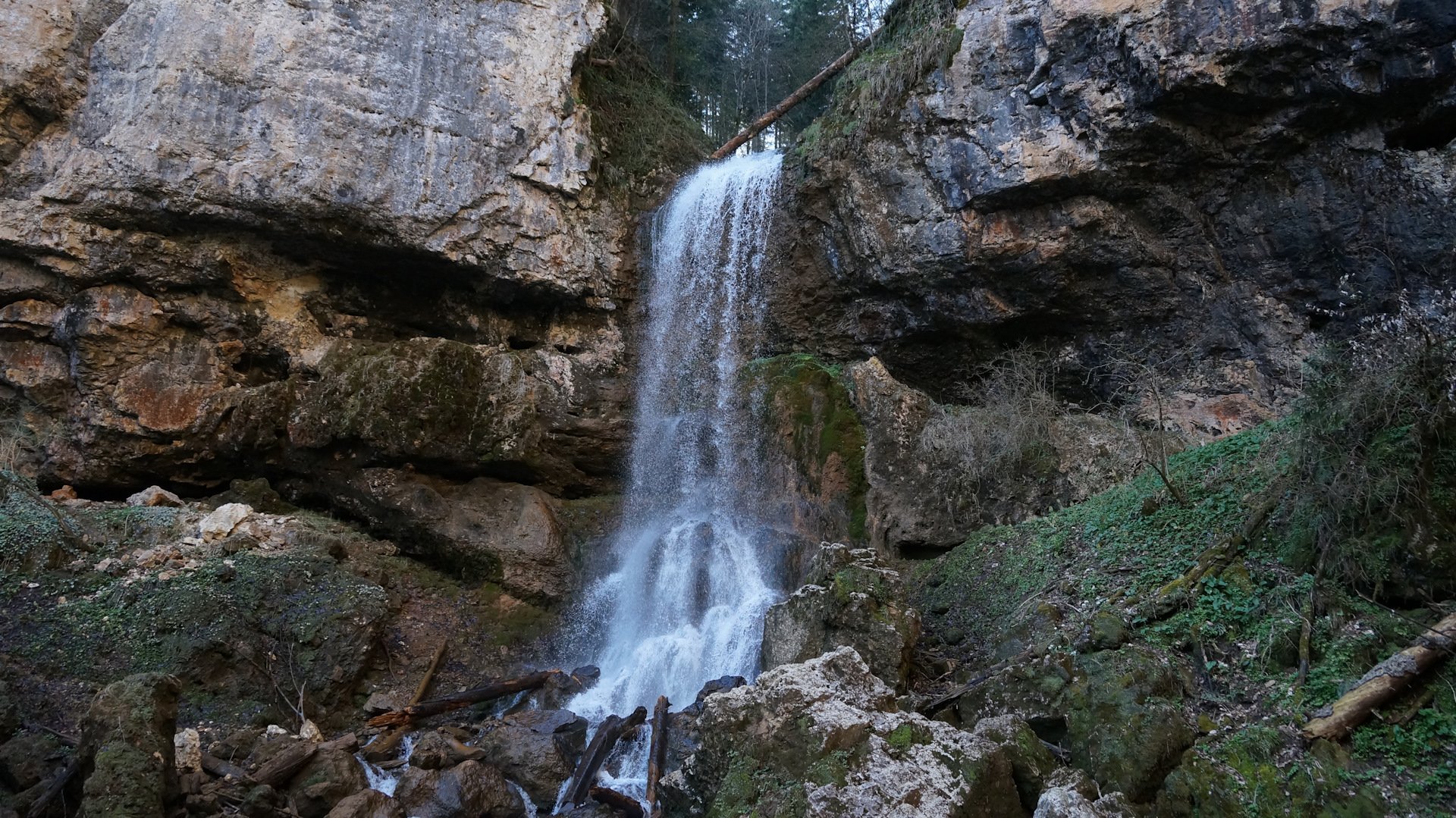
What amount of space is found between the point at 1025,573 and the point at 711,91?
1777 centimetres

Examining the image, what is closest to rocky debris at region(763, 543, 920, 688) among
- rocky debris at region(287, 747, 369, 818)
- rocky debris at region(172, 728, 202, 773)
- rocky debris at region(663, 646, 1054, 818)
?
rocky debris at region(663, 646, 1054, 818)

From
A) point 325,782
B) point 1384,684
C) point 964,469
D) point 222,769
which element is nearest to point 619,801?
point 325,782

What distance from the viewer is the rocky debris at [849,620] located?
700 cm

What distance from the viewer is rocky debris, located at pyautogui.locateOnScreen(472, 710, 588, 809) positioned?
7.15 meters

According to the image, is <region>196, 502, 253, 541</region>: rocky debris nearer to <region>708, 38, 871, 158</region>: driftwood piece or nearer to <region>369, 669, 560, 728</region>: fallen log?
<region>369, 669, 560, 728</region>: fallen log

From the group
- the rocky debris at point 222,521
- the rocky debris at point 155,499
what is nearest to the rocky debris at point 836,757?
the rocky debris at point 222,521

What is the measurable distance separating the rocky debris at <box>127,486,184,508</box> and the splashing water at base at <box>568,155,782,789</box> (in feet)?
19.4

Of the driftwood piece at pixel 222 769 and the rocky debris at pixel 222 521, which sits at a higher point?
the rocky debris at pixel 222 521

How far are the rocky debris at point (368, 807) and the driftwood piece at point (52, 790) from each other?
5.77 ft

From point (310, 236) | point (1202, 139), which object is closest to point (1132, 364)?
point (1202, 139)

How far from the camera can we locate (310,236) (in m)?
12.3

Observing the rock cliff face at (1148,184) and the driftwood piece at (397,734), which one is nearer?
the driftwood piece at (397,734)

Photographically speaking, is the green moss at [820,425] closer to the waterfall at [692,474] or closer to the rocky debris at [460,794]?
the waterfall at [692,474]

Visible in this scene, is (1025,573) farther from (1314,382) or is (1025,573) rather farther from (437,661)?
(437,661)
